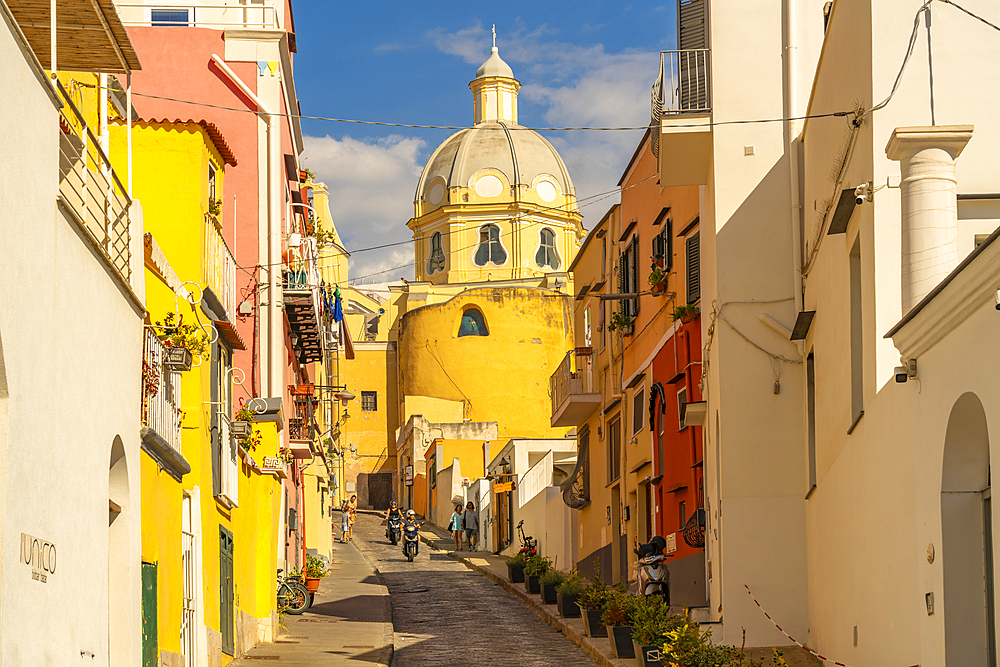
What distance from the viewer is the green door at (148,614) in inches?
398

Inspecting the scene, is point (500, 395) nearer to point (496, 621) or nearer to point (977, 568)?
point (496, 621)

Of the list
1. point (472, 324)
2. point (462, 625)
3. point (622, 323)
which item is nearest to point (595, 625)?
point (462, 625)

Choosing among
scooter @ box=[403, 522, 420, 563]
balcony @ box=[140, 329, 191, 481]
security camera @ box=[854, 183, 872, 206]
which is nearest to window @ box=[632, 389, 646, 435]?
balcony @ box=[140, 329, 191, 481]

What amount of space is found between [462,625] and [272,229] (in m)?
6.99

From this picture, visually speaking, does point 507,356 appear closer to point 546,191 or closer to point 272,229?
point 546,191

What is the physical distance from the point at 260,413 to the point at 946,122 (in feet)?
32.7

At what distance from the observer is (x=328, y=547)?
116ft

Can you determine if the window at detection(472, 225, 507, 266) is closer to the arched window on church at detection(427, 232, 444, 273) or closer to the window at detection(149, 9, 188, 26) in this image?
the arched window on church at detection(427, 232, 444, 273)

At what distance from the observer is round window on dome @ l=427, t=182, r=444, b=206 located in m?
61.7

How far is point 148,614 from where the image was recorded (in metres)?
10.2

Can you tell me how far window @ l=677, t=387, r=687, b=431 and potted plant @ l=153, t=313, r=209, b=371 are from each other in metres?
9.42

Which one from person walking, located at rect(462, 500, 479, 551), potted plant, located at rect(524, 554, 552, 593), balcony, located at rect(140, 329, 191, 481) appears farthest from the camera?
person walking, located at rect(462, 500, 479, 551)

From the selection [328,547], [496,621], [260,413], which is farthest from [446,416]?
[260,413]

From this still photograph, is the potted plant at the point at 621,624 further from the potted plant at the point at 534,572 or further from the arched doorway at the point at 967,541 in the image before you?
the potted plant at the point at 534,572
